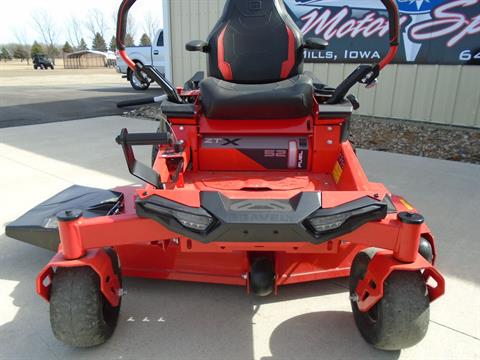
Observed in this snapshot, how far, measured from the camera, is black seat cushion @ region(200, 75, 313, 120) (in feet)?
8.79

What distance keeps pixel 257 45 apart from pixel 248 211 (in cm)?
181

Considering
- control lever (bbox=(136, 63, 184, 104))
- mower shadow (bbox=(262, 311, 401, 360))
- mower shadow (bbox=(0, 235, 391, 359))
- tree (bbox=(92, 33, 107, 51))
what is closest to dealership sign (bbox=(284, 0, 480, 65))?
control lever (bbox=(136, 63, 184, 104))

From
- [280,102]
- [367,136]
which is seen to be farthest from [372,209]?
[367,136]

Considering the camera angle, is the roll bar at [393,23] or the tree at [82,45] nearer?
the roll bar at [393,23]

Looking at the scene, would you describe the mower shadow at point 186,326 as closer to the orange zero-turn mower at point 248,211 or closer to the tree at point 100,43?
the orange zero-turn mower at point 248,211

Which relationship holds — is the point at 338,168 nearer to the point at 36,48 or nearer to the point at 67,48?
the point at 36,48

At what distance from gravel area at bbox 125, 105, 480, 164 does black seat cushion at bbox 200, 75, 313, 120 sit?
248 centimetres

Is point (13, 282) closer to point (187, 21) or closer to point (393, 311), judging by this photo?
point (393, 311)

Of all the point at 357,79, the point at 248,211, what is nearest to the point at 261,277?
the point at 248,211

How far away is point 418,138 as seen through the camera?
6141 millimetres

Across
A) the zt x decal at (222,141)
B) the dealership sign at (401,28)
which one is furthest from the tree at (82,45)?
the zt x decal at (222,141)

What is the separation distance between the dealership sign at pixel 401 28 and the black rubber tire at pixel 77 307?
6309 millimetres

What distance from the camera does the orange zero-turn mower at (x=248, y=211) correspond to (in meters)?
1.64

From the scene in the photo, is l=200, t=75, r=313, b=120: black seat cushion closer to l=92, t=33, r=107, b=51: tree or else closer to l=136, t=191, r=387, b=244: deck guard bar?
l=136, t=191, r=387, b=244: deck guard bar
